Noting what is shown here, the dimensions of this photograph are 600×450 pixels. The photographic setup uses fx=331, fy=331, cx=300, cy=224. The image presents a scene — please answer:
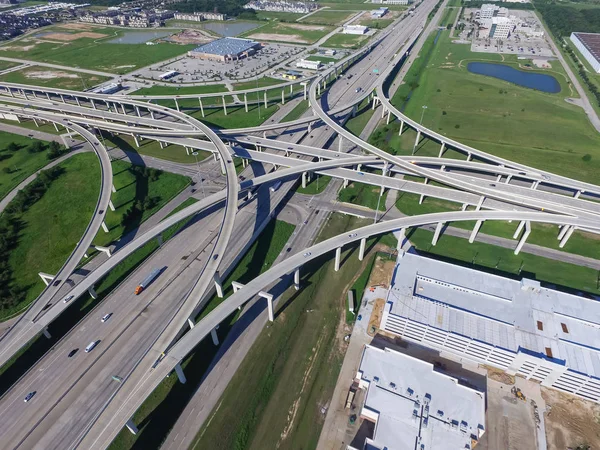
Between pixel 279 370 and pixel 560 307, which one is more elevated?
pixel 560 307

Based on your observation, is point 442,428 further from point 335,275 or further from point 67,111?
point 67,111

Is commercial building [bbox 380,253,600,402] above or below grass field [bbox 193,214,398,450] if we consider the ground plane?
above

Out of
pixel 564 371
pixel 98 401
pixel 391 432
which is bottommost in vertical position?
pixel 98 401

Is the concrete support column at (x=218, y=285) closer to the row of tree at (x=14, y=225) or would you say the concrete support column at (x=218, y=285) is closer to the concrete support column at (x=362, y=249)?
the concrete support column at (x=362, y=249)

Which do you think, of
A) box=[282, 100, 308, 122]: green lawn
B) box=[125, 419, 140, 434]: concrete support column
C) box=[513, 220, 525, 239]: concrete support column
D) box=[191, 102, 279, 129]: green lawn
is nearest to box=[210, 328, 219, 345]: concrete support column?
box=[125, 419, 140, 434]: concrete support column

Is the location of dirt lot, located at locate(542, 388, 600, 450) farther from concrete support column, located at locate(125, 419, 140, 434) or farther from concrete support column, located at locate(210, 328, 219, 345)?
concrete support column, located at locate(125, 419, 140, 434)

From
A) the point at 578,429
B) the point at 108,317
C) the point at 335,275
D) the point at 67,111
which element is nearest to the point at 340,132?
the point at 335,275
